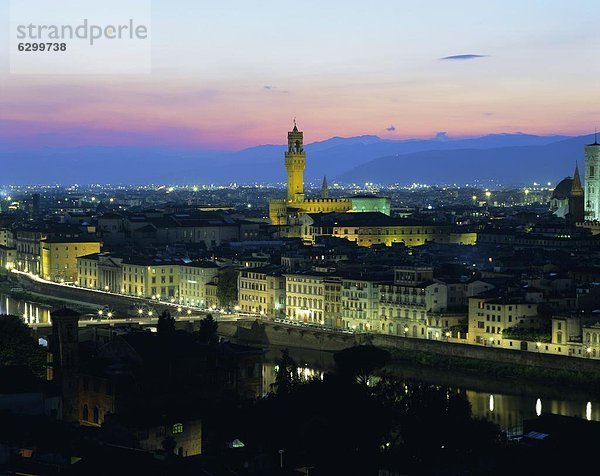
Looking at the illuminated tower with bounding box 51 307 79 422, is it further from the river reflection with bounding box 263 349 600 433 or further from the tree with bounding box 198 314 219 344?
the tree with bounding box 198 314 219 344

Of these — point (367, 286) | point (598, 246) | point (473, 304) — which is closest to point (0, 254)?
A: point (598, 246)

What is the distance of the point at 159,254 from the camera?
172 ft

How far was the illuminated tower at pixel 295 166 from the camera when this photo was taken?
68.9 meters

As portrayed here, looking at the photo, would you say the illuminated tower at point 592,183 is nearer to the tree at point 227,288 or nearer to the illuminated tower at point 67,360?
the tree at point 227,288

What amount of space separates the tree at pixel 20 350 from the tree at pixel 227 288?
15.1 m

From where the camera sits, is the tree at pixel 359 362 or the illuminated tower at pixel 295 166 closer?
the tree at pixel 359 362

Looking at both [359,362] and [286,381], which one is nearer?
[286,381]

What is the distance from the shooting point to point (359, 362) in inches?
1024

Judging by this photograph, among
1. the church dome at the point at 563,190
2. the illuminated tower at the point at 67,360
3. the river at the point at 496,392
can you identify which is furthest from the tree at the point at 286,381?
the church dome at the point at 563,190

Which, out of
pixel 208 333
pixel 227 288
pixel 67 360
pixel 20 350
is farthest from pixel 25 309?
pixel 67 360

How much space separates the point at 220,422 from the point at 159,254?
3255cm

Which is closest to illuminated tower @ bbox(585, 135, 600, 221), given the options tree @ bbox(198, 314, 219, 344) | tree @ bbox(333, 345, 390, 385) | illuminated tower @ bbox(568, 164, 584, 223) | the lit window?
illuminated tower @ bbox(568, 164, 584, 223)

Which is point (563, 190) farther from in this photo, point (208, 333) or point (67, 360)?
point (67, 360)

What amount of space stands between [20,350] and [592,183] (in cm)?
4340
